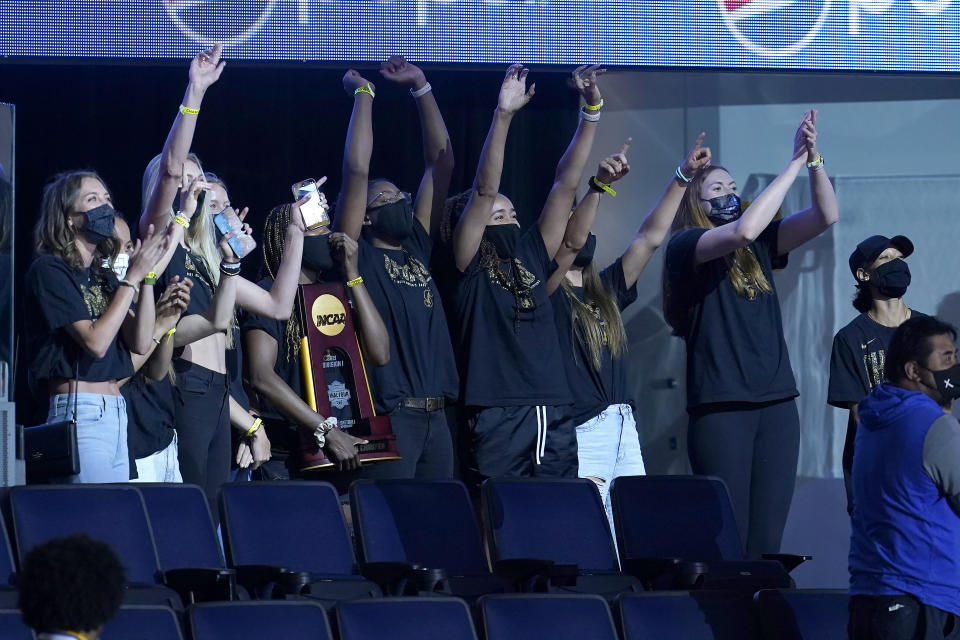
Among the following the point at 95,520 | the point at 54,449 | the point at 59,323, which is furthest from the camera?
the point at 59,323

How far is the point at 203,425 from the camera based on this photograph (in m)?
4.08

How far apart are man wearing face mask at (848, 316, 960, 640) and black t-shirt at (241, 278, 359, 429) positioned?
1694mm

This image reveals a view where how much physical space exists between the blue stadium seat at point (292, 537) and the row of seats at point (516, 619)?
31 cm

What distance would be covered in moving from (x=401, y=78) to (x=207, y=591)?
6.70ft

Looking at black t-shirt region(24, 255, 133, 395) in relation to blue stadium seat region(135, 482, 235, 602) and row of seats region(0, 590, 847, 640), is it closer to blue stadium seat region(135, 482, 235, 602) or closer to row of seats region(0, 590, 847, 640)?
blue stadium seat region(135, 482, 235, 602)

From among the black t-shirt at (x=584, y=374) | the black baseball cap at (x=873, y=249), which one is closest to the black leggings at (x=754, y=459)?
the black t-shirt at (x=584, y=374)

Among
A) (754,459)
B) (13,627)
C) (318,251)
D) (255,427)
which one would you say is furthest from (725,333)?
(13,627)

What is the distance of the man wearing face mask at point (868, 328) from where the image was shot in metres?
4.43

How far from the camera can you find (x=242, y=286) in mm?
4070

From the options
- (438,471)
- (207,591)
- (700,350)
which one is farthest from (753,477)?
(207,591)

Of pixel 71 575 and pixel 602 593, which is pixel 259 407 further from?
pixel 71 575

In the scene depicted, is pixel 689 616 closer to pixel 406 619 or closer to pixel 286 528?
pixel 406 619

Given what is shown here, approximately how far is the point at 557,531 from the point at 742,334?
118cm

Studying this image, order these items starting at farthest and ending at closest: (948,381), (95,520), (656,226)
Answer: (656,226), (95,520), (948,381)
